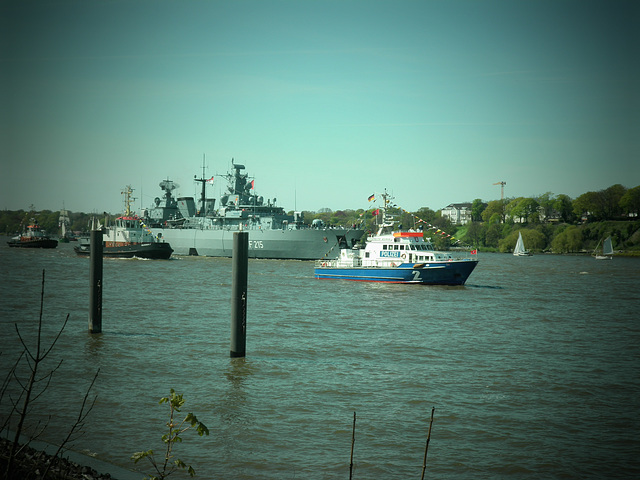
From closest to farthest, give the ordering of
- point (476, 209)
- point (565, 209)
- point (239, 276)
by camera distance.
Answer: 1. point (239, 276)
2. point (565, 209)
3. point (476, 209)

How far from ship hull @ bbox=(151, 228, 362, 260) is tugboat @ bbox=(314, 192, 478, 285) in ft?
70.4

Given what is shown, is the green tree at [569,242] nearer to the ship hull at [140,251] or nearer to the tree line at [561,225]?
the tree line at [561,225]

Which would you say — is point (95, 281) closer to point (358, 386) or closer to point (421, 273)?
point (358, 386)

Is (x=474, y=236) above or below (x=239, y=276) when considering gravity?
above

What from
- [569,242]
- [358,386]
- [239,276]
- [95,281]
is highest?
[569,242]

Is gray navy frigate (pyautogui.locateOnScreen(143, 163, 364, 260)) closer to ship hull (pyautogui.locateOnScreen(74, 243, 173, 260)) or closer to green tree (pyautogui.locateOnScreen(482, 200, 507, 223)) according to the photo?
ship hull (pyautogui.locateOnScreen(74, 243, 173, 260))

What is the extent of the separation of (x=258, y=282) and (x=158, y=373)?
28.4 metres

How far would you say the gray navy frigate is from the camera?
7012 cm

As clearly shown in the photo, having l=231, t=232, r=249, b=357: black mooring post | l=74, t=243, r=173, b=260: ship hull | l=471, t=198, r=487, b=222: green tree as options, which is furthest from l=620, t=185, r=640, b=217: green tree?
l=231, t=232, r=249, b=357: black mooring post

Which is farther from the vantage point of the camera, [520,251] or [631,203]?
[631,203]

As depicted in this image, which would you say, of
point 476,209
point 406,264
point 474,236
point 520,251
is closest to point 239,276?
point 406,264

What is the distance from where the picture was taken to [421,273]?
132 ft

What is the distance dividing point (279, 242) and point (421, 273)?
33559 mm

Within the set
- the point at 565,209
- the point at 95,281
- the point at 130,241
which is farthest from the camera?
the point at 565,209
